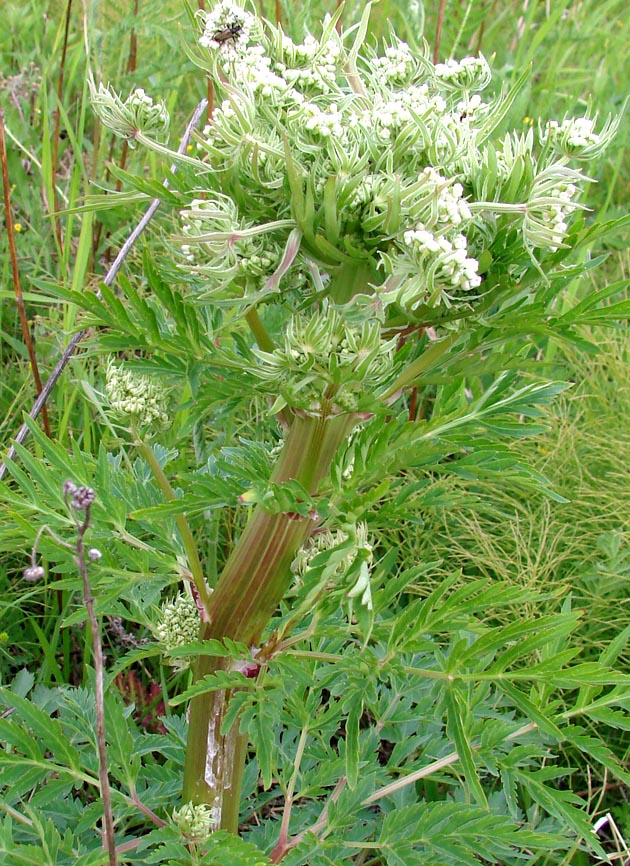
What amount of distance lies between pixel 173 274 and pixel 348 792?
0.93m

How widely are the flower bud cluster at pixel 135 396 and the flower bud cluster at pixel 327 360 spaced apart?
239mm

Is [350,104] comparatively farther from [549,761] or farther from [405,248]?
[549,761]

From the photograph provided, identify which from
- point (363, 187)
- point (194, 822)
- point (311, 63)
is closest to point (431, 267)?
point (363, 187)

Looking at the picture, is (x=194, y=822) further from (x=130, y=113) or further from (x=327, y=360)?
(x=130, y=113)

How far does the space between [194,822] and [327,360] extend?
2.52 ft

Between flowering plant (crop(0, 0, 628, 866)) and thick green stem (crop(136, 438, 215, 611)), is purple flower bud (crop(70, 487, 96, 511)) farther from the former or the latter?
thick green stem (crop(136, 438, 215, 611))

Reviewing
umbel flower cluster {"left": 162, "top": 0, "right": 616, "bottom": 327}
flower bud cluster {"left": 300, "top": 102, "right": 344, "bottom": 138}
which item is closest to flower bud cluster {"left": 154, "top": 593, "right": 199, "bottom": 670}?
umbel flower cluster {"left": 162, "top": 0, "right": 616, "bottom": 327}

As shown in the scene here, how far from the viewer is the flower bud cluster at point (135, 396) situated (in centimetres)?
133

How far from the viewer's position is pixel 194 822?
1374mm

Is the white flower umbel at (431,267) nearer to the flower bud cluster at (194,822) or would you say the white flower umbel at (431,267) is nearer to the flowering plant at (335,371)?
the flowering plant at (335,371)

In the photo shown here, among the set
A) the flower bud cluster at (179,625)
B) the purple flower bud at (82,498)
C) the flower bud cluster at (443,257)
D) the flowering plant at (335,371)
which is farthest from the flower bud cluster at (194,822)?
the flower bud cluster at (443,257)

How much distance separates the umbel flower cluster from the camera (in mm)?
1035

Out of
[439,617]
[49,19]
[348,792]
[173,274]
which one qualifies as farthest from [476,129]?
[49,19]

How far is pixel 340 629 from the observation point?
1.27 metres
